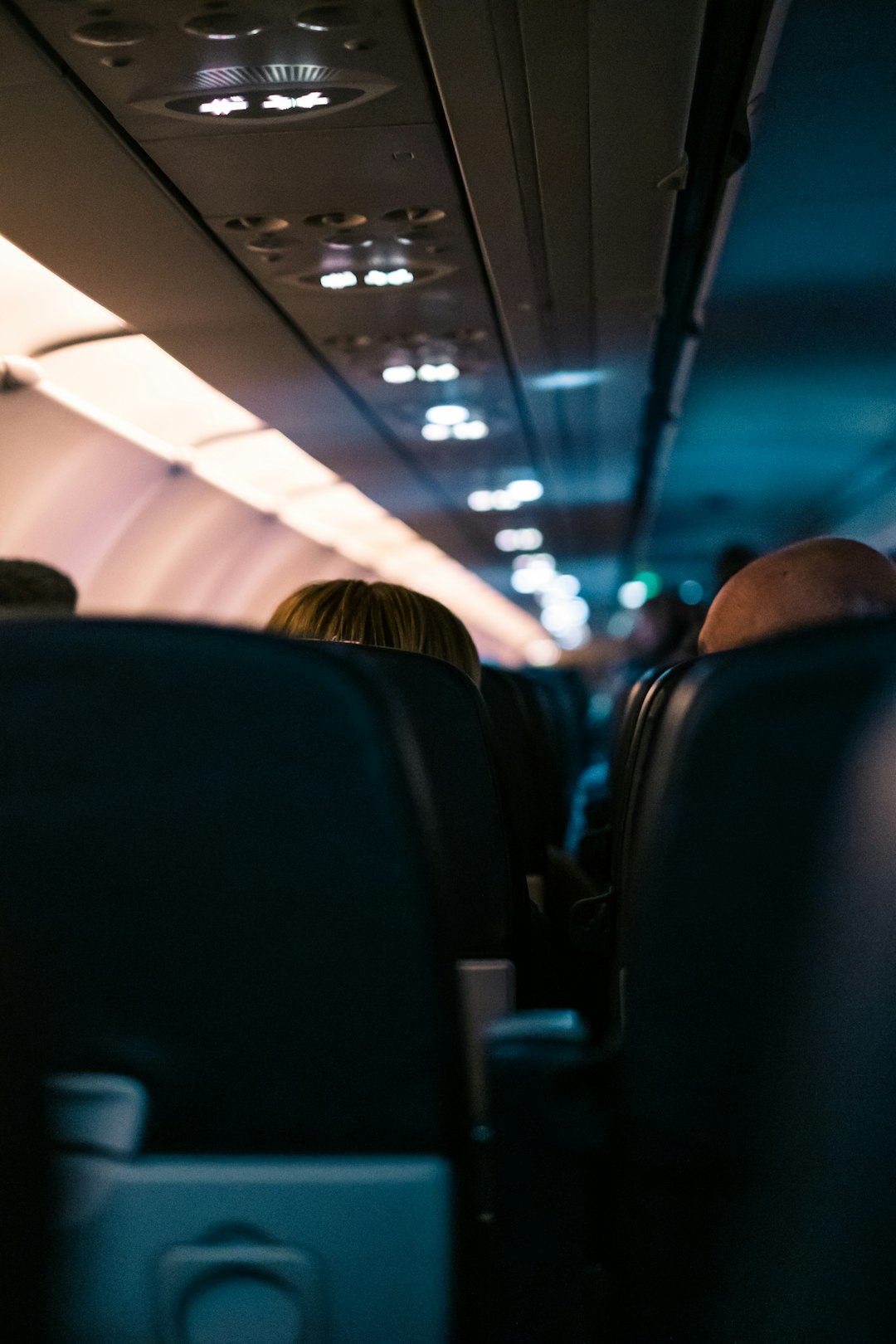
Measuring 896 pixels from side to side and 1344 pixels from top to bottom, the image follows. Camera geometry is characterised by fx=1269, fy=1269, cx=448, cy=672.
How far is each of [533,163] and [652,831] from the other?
343 cm

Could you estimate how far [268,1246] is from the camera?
1383mm

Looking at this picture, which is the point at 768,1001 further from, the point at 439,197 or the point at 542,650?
the point at 542,650

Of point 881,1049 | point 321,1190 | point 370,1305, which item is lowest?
point 370,1305

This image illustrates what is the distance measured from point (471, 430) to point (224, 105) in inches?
203

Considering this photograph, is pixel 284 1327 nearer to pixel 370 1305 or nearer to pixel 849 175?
pixel 370 1305

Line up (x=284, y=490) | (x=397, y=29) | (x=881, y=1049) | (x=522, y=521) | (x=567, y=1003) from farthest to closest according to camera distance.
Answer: (x=522, y=521), (x=284, y=490), (x=567, y=1003), (x=397, y=29), (x=881, y=1049)

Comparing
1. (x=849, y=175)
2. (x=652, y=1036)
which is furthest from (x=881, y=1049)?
(x=849, y=175)

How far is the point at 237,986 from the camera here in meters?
1.33

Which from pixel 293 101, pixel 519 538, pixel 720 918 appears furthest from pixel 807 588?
pixel 519 538

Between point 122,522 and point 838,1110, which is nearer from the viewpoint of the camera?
point 838,1110

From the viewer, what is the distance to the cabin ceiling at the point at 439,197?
3342mm

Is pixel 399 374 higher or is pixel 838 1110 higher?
pixel 399 374

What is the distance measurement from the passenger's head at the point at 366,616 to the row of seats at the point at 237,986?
1.57 meters

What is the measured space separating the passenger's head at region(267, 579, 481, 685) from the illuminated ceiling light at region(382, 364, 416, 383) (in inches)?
168
